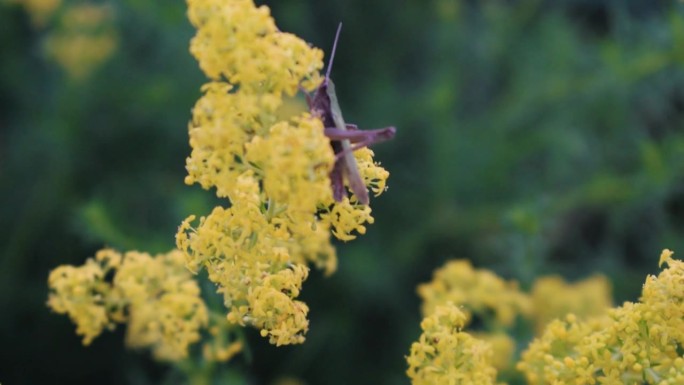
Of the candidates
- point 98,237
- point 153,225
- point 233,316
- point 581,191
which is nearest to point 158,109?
point 153,225

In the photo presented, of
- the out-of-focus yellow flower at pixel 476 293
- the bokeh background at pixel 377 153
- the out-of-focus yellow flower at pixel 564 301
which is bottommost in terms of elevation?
the out-of-focus yellow flower at pixel 476 293

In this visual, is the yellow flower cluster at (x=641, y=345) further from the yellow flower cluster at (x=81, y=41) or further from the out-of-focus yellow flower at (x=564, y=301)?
the yellow flower cluster at (x=81, y=41)

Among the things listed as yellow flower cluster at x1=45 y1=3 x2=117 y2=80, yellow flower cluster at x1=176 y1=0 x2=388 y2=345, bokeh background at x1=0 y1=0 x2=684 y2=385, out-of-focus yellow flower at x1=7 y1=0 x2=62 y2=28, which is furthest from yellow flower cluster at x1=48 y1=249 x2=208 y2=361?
out-of-focus yellow flower at x1=7 y1=0 x2=62 y2=28

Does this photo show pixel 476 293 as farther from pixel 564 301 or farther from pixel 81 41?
pixel 81 41

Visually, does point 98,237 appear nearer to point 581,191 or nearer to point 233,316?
point 233,316

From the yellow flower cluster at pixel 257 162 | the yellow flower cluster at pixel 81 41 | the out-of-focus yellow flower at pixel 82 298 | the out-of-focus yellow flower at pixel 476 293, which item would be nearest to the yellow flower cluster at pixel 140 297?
the out-of-focus yellow flower at pixel 82 298

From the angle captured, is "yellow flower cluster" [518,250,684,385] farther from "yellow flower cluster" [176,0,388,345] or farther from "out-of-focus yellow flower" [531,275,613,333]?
"out-of-focus yellow flower" [531,275,613,333]

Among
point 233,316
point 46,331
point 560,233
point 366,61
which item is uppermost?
point 366,61
